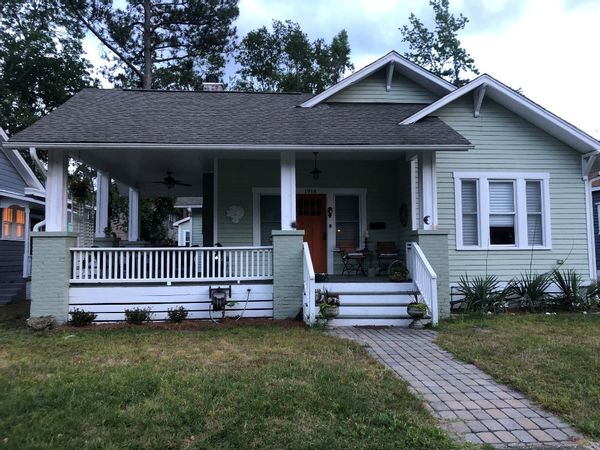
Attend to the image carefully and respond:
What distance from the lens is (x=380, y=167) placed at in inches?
431

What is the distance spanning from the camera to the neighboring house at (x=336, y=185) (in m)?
8.38

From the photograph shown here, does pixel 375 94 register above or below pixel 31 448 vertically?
above

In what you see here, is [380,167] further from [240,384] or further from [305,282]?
[240,384]

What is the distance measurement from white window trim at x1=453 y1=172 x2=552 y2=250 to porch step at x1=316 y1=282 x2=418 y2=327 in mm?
2425

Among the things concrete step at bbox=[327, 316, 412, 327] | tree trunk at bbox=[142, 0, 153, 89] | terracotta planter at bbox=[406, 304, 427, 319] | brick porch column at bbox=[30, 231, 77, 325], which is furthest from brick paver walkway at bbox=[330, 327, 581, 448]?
tree trunk at bbox=[142, 0, 153, 89]

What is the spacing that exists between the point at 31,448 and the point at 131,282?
18.0 ft

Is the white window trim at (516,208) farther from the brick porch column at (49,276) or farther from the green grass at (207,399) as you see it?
the brick porch column at (49,276)

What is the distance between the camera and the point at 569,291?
9.83m

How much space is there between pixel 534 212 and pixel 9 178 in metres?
14.8

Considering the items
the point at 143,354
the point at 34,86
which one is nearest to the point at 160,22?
the point at 34,86

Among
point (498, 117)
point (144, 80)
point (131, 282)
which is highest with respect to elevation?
point (144, 80)

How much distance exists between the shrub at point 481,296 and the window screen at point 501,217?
1.08 metres

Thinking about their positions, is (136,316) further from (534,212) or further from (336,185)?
(534,212)

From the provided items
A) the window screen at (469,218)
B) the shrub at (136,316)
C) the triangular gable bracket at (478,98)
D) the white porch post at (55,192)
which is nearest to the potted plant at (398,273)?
the window screen at (469,218)
